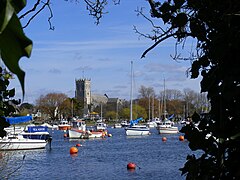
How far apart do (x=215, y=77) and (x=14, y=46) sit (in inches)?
104

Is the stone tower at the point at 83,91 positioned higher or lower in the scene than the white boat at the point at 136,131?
Result: higher

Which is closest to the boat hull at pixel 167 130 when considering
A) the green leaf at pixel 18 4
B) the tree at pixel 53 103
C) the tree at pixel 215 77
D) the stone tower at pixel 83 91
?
the tree at pixel 53 103

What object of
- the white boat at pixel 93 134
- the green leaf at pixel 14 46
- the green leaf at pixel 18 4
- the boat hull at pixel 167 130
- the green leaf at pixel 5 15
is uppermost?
the green leaf at pixel 18 4

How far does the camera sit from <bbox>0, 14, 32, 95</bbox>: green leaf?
1.95 ft

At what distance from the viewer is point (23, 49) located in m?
0.60

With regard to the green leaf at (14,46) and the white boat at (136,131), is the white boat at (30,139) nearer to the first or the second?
the white boat at (136,131)

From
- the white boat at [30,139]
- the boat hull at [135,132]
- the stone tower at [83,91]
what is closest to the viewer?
the white boat at [30,139]

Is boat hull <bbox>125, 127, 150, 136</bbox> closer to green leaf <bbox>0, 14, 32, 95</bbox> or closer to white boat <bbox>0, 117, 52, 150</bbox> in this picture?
white boat <bbox>0, 117, 52, 150</bbox>

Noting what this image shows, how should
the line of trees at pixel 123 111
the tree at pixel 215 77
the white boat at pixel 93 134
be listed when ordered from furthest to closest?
the line of trees at pixel 123 111 → the white boat at pixel 93 134 → the tree at pixel 215 77

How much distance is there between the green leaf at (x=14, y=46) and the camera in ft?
1.95

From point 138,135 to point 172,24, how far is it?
65.9 metres

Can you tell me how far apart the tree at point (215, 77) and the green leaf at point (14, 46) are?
237 cm

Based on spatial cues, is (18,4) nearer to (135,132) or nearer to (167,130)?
(135,132)

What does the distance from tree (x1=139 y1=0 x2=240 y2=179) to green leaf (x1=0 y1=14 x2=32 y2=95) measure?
2.37 meters
